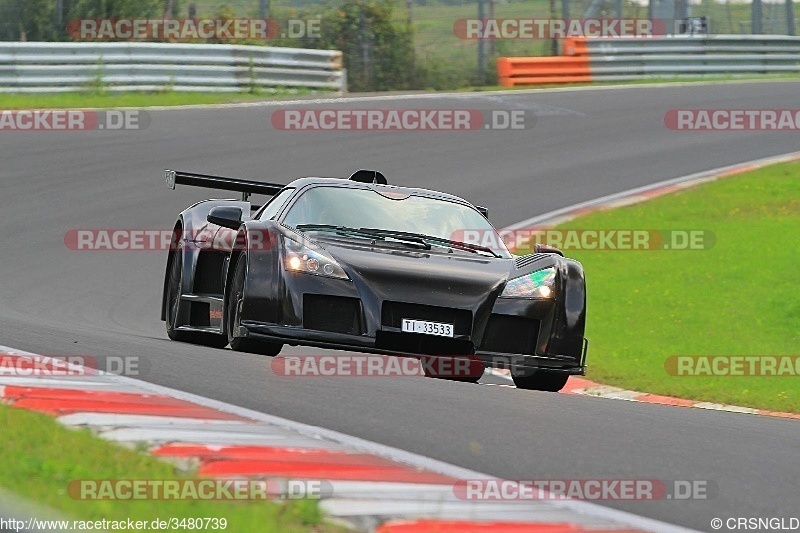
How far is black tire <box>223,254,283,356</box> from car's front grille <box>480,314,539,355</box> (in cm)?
126

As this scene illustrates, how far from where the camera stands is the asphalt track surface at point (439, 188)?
5.83 m

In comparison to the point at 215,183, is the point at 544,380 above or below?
below

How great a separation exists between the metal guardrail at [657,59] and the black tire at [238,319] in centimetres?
2138

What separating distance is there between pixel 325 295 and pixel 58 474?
3409 mm

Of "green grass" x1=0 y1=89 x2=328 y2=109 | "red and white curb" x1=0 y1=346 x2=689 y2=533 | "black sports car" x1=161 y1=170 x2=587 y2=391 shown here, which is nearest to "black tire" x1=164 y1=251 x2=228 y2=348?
"black sports car" x1=161 y1=170 x2=587 y2=391

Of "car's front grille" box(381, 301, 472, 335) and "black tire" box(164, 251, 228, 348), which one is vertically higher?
"car's front grille" box(381, 301, 472, 335)

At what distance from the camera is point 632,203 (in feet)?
63.0

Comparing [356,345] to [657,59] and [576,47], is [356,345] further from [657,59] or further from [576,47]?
[657,59]

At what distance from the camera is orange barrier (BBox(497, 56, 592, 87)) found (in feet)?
96.6

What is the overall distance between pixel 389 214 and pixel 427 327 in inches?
57.7

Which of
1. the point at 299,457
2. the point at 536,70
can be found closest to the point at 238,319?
the point at 299,457

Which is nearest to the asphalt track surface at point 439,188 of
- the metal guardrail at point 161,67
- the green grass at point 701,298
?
the green grass at point 701,298

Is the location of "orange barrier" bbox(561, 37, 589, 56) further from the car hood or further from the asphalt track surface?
the car hood

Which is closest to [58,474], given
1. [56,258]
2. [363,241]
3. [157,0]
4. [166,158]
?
[363,241]
